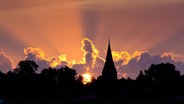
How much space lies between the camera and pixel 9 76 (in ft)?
483

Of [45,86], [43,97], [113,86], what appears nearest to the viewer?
[43,97]

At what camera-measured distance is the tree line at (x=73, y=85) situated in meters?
134

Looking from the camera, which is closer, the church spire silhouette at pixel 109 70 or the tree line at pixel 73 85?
the tree line at pixel 73 85

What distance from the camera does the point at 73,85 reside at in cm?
16488

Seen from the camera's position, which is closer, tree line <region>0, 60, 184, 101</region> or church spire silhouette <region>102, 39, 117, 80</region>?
tree line <region>0, 60, 184, 101</region>

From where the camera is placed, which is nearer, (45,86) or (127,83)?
(45,86)

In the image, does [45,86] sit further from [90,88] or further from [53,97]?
[90,88]

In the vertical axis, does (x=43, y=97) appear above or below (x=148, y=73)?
below

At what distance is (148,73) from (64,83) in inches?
1254

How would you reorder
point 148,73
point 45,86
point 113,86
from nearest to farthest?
1. point 45,86
2. point 113,86
3. point 148,73

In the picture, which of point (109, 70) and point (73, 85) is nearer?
point (109, 70)

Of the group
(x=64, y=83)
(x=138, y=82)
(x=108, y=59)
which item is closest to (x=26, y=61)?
(x=64, y=83)

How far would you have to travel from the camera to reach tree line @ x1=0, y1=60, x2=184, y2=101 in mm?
134000

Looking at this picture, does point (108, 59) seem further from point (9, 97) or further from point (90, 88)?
point (9, 97)
